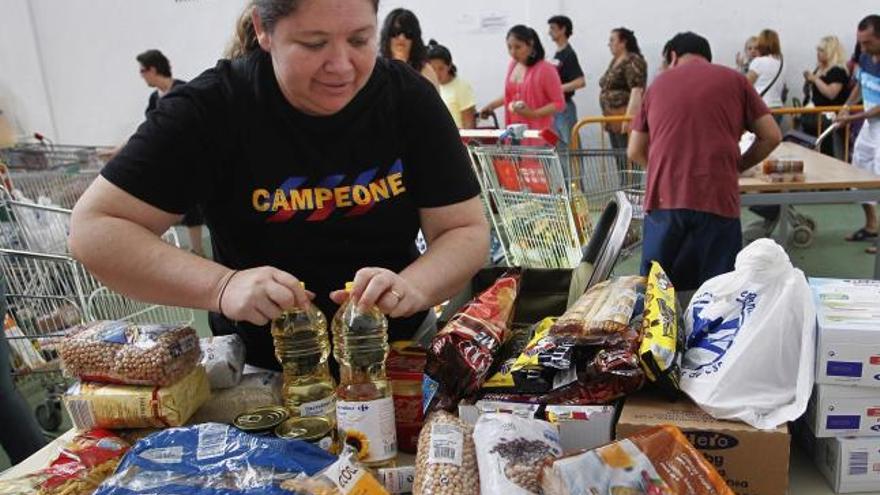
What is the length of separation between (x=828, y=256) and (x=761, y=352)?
15.4 ft

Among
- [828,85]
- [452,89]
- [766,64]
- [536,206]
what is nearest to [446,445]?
[536,206]

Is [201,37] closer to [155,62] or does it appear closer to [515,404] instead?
[155,62]

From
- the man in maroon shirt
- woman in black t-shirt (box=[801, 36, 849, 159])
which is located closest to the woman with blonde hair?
woman in black t-shirt (box=[801, 36, 849, 159])

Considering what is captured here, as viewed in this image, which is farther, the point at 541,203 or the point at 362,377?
the point at 541,203

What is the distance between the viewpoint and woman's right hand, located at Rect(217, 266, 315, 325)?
1.08 metres

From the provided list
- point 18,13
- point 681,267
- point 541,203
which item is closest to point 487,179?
point 541,203

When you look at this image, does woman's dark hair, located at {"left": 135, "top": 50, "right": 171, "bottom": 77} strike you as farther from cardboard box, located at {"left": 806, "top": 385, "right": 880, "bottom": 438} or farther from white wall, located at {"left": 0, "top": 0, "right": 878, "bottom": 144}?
cardboard box, located at {"left": 806, "top": 385, "right": 880, "bottom": 438}

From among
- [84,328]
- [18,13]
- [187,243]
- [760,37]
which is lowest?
[187,243]

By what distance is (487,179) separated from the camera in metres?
3.50

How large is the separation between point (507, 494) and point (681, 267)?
9.26 ft

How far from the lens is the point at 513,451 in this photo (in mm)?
923

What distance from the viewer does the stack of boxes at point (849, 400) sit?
104 centimetres

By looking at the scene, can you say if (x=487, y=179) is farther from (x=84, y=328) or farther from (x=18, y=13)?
(x=18, y=13)

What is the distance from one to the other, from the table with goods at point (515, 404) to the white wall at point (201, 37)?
734cm
